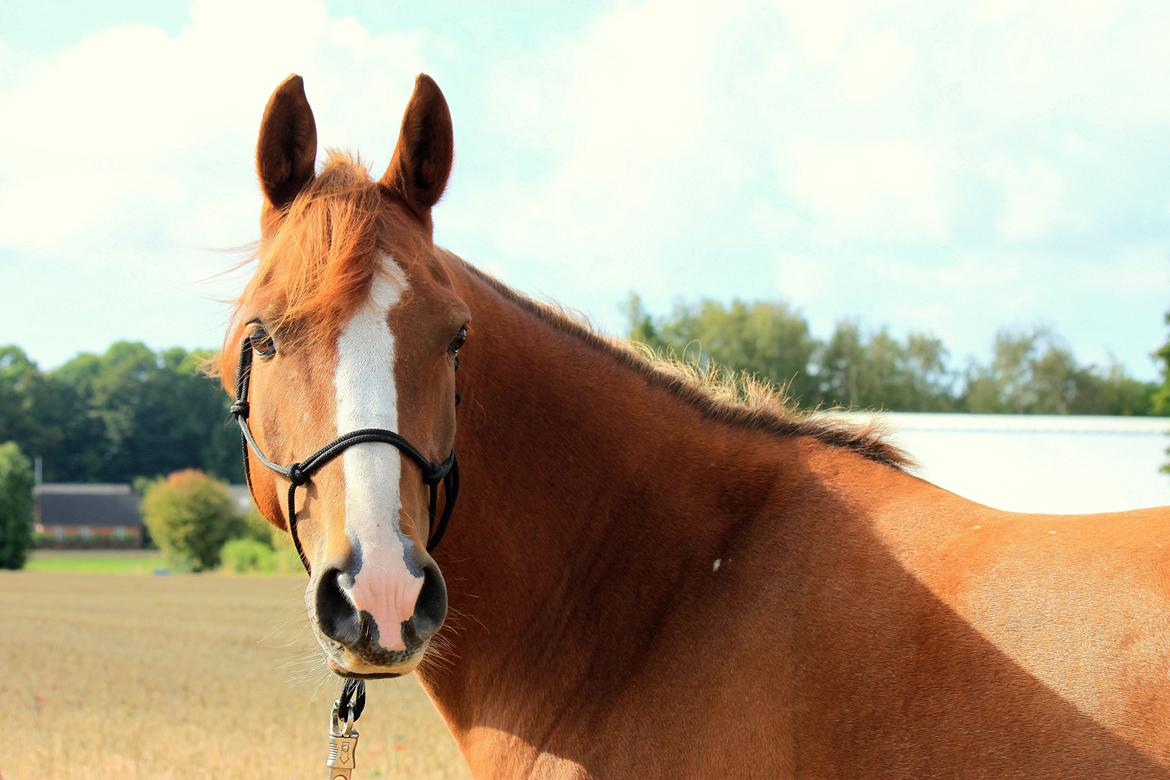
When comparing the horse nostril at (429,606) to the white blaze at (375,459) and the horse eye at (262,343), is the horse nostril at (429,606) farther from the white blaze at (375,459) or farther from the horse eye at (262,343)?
the horse eye at (262,343)

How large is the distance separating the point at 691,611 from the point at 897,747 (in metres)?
0.75

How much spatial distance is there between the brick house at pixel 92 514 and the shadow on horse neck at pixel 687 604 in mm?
101010

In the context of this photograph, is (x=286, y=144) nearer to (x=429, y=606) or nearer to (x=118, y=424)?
(x=429, y=606)

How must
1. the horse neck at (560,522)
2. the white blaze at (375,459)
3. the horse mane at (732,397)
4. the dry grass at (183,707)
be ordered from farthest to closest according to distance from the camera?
the dry grass at (183,707) < the horse mane at (732,397) < the horse neck at (560,522) < the white blaze at (375,459)

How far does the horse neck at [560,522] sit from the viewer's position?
316cm

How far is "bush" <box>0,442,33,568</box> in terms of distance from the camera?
2128 inches

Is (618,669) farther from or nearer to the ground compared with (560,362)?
nearer to the ground

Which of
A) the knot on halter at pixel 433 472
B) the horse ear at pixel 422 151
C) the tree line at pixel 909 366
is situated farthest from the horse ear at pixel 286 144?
the tree line at pixel 909 366

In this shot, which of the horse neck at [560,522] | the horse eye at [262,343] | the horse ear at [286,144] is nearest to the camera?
the horse eye at [262,343]

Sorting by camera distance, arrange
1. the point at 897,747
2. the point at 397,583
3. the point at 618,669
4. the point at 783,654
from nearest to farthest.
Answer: the point at 397,583 → the point at 897,747 → the point at 783,654 → the point at 618,669

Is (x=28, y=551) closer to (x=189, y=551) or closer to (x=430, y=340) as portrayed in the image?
(x=189, y=551)

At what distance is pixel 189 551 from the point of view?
58062mm

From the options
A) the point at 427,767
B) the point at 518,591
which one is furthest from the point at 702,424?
the point at 427,767

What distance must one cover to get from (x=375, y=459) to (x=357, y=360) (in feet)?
1.02
